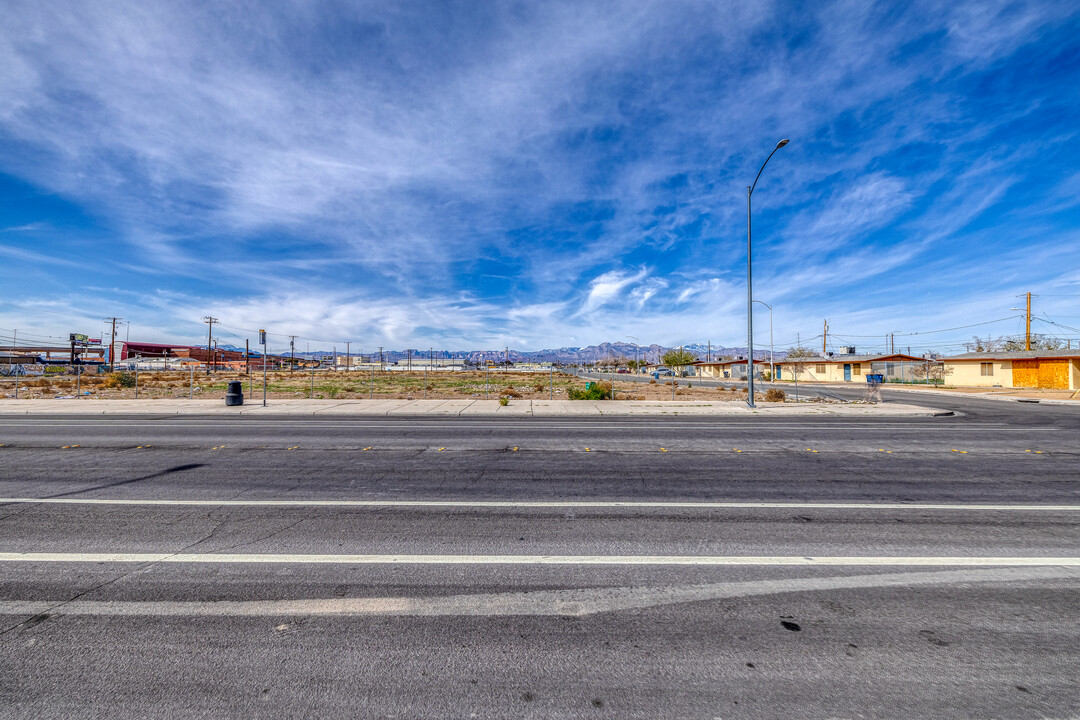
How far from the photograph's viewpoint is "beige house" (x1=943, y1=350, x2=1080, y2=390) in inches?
1517

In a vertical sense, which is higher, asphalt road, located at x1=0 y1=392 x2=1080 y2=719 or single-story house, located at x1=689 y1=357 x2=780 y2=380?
single-story house, located at x1=689 y1=357 x2=780 y2=380

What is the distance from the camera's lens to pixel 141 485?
6996 millimetres

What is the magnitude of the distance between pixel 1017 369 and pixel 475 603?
5876 centimetres

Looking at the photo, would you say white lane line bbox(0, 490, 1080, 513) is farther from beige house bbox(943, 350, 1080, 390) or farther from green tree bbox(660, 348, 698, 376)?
green tree bbox(660, 348, 698, 376)

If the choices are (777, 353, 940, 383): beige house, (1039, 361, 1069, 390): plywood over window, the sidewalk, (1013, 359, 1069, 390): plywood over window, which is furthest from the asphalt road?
(777, 353, 940, 383): beige house

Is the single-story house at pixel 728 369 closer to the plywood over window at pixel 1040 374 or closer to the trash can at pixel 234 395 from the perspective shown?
the plywood over window at pixel 1040 374

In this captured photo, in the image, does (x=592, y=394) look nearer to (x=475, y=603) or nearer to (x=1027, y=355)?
(x=475, y=603)

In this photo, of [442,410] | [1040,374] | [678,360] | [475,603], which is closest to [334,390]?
[442,410]

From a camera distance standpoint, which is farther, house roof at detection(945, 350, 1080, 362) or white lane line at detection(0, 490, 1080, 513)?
house roof at detection(945, 350, 1080, 362)

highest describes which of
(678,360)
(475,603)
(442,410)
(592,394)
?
(678,360)

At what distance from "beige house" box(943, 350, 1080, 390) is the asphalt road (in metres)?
46.6

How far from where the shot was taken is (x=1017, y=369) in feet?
137

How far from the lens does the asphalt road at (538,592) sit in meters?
2.59

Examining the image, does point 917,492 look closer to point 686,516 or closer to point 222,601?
point 686,516
